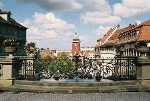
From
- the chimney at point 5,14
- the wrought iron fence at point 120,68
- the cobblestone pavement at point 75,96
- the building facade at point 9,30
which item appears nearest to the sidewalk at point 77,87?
the cobblestone pavement at point 75,96

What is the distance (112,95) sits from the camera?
37.3 feet

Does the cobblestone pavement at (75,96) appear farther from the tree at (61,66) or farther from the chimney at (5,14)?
the chimney at (5,14)

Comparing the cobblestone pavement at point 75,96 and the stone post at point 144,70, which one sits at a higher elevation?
the stone post at point 144,70

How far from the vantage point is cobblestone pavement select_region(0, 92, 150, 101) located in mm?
10724

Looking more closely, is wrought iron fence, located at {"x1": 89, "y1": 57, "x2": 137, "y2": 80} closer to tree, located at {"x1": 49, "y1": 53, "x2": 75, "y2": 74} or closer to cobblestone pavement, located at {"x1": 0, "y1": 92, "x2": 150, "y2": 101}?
cobblestone pavement, located at {"x1": 0, "y1": 92, "x2": 150, "y2": 101}

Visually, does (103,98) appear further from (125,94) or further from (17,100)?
(17,100)

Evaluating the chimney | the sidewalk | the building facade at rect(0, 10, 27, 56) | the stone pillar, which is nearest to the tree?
the building facade at rect(0, 10, 27, 56)

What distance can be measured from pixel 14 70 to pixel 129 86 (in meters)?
5.58

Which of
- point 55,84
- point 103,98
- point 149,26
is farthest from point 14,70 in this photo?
point 149,26

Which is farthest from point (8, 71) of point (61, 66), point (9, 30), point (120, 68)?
point (9, 30)

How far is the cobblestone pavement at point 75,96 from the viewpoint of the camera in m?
10.7

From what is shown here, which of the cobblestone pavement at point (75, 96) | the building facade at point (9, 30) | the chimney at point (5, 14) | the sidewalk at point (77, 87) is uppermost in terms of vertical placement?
the chimney at point (5, 14)

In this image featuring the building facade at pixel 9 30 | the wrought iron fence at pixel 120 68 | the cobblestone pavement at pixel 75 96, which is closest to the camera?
the cobblestone pavement at pixel 75 96

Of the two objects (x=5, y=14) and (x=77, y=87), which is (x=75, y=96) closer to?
(x=77, y=87)
